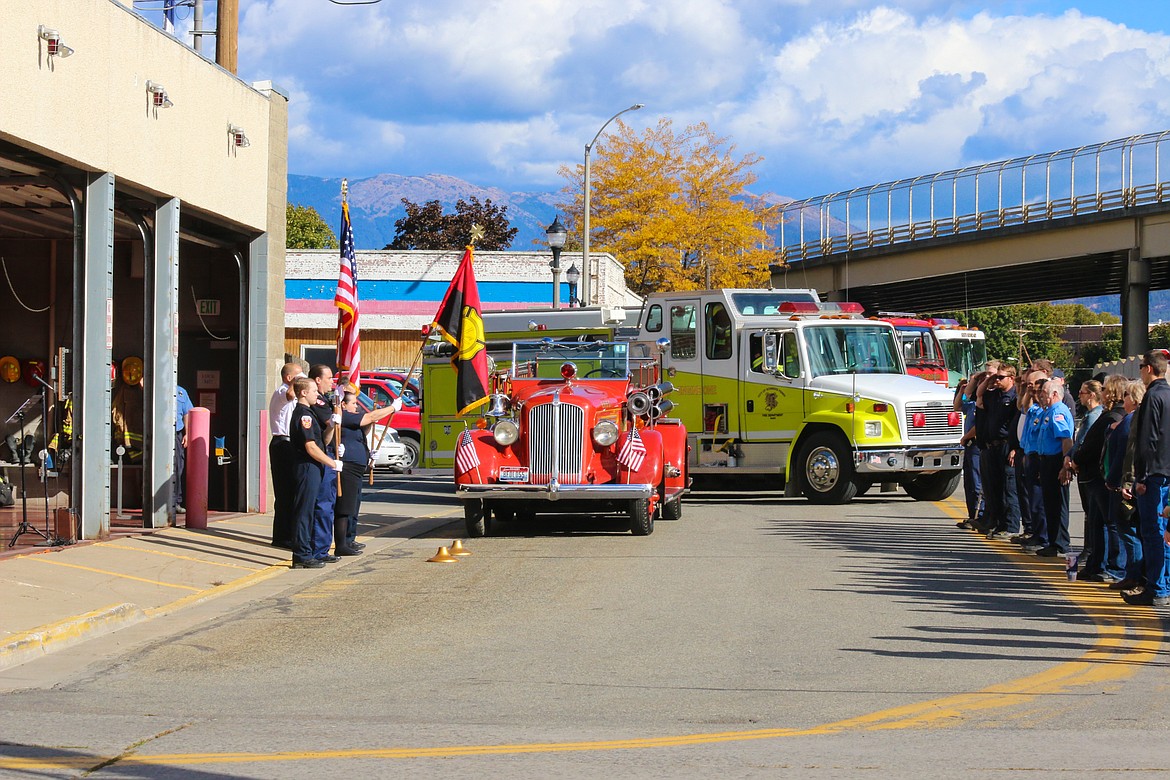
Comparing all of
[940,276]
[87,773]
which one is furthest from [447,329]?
[940,276]

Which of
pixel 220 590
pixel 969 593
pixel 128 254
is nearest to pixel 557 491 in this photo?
pixel 220 590

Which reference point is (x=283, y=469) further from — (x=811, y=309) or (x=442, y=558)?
(x=811, y=309)

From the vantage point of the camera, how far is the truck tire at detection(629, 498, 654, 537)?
16.8 metres

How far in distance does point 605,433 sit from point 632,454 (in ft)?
1.31

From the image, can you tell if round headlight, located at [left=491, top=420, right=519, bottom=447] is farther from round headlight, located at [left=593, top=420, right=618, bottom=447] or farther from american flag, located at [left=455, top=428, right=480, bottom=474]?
round headlight, located at [left=593, top=420, right=618, bottom=447]

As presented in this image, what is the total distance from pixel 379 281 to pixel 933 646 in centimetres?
3667

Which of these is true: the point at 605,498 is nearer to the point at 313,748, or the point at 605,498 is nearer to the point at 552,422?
the point at 552,422

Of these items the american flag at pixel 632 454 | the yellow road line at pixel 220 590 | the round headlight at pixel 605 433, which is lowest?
the yellow road line at pixel 220 590

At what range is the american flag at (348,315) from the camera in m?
16.7

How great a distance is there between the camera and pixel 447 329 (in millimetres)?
18625

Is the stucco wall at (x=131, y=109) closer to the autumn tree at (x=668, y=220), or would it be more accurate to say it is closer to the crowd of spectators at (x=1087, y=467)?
the crowd of spectators at (x=1087, y=467)

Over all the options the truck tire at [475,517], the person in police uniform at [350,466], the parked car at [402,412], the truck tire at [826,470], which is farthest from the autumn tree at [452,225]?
the person in police uniform at [350,466]

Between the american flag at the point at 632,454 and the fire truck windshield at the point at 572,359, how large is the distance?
2.49 meters

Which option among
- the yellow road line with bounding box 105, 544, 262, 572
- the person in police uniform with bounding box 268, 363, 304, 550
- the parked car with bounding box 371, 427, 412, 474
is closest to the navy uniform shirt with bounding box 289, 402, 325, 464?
the person in police uniform with bounding box 268, 363, 304, 550
